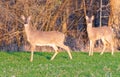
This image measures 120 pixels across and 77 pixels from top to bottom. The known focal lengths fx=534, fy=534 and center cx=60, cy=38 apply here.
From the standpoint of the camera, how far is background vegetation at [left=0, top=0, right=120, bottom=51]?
22.4 metres

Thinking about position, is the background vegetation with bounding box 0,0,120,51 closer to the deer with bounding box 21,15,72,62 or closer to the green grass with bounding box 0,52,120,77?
the green grass with bounding box 0,52,120,77

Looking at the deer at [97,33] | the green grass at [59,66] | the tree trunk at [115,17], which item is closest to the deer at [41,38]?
the green grass at [59,66]

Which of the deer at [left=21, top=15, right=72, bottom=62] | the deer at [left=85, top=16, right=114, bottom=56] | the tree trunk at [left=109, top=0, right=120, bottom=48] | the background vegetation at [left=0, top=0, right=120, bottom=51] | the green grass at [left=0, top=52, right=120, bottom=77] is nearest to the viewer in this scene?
the green grass at [left=0, top=52, right=120, bottom=77]

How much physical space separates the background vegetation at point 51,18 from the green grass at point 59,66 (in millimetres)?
3964

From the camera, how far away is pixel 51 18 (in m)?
23.4

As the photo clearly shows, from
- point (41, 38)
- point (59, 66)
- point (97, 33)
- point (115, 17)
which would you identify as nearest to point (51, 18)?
point (115, 17)

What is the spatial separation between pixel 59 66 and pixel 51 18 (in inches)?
348

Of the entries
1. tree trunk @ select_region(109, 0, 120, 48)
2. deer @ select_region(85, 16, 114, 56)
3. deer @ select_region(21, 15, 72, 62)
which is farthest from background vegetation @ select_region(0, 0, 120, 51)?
Result: deer @ select_region(21, 15, 72, 62)

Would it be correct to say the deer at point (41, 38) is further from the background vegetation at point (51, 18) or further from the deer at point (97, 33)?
the background vegetation at point (51, 18)

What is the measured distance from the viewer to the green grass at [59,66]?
12903 millimetres

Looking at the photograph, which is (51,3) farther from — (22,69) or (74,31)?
(22,69)

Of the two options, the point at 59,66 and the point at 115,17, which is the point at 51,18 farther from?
the point at 59,66

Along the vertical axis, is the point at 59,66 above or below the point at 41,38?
below

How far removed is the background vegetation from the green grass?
3964 mm
